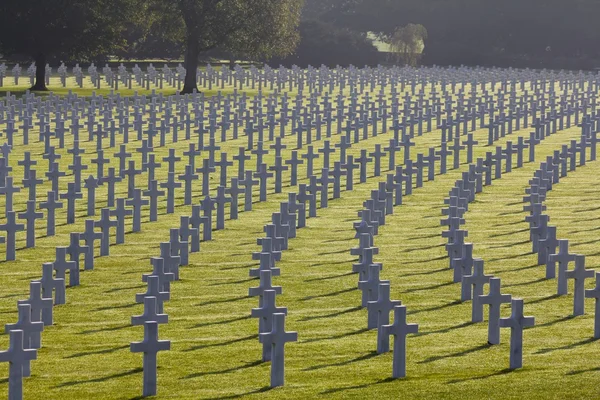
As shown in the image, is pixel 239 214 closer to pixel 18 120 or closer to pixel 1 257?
pixel 1 257

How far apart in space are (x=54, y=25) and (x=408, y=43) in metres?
37.2

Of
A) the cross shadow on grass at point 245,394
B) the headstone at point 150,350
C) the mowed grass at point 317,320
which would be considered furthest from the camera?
the mowed grass at point 317,320

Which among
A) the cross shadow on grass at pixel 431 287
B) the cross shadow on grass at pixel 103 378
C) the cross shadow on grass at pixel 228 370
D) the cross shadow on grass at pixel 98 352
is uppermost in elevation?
the cross shadow on grass at pixel 431 287

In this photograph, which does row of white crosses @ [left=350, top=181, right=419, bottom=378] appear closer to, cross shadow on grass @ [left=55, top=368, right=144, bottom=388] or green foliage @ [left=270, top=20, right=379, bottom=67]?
cross shadow on grass @ [left=55, top=368, right=144, bottom=388]

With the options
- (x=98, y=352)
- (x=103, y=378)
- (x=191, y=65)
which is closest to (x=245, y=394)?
(x=103, y=378)

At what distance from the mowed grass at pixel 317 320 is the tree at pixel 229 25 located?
31273mm

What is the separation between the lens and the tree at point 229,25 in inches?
2051

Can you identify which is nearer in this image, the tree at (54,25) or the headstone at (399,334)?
the headstone at (399,334)

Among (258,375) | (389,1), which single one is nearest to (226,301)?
(258,375)

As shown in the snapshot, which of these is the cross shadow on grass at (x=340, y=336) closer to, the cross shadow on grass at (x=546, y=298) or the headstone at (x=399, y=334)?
the headstone at (x=399, y=334)

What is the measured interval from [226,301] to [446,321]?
7.79 feet

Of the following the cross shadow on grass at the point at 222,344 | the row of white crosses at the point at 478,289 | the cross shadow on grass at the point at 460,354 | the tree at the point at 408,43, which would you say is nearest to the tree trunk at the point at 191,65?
the tree at the point at 408,43

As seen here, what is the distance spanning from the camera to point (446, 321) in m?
13.7

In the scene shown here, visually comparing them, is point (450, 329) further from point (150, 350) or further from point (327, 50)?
point (327, 50)
